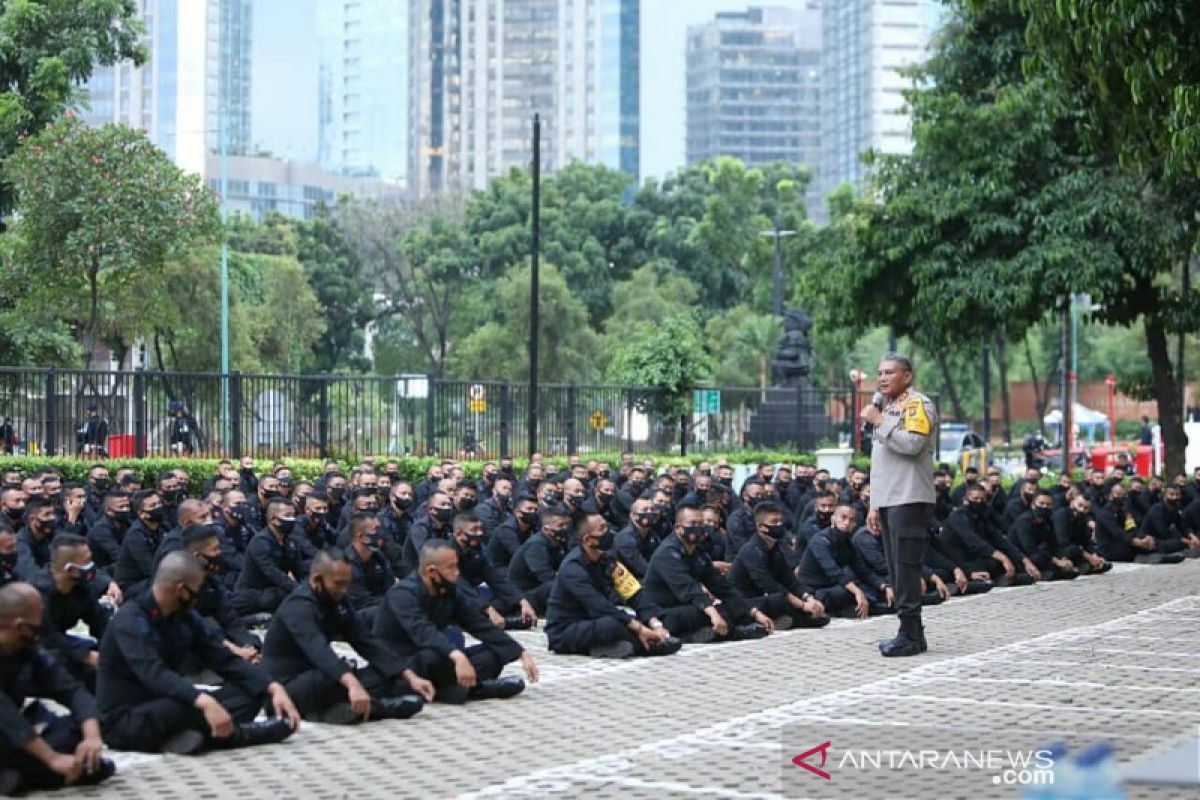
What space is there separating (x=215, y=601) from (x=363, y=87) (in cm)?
15659

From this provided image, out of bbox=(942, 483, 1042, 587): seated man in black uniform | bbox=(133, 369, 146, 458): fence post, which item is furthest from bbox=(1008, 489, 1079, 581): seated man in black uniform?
bbox=(133, 369, 146, 458): fence post

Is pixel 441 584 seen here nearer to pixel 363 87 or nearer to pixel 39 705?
pixel 39 705

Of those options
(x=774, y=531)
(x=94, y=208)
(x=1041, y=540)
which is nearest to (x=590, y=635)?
(x=774, y=531)

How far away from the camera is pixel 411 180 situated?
15050 cm

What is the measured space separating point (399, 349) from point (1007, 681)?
5932 centimetres

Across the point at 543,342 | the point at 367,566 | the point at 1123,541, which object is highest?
the point at 543,342

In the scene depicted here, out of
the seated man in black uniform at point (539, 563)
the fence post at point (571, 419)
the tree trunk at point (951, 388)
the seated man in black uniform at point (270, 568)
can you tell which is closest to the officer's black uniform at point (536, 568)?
the seated man in black uniform at point (539, 563)

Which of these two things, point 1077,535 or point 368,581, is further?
point 1077,535

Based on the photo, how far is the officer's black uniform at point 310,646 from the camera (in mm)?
11391

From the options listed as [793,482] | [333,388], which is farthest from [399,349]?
[793,482]

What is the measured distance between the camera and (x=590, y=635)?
1488 cm

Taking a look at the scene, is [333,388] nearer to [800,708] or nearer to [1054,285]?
[1054,285]

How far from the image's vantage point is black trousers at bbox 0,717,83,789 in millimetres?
9242

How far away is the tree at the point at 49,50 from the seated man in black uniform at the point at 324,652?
78.3 ft
